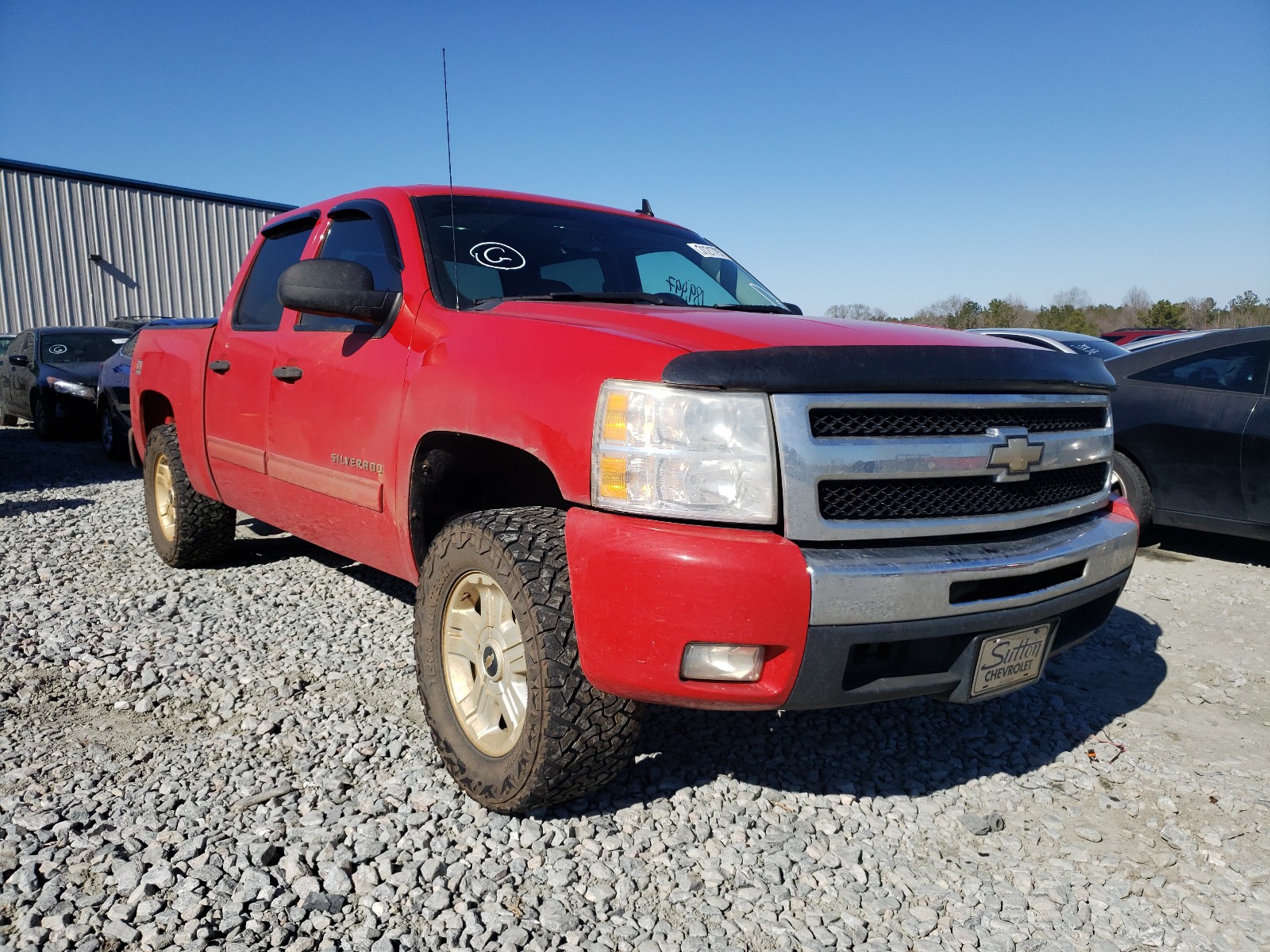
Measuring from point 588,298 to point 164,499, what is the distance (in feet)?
11.3

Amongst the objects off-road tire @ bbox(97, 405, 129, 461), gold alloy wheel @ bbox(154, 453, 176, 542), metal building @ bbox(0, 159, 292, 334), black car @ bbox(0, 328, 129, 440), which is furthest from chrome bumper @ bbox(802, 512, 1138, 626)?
metal building @ bbox(0, 159, 292, 334)

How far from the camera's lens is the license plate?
222cm

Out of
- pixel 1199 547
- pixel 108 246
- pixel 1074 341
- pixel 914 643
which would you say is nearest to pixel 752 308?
pixel 914 643

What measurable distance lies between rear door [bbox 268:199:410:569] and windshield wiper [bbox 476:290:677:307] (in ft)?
1.02

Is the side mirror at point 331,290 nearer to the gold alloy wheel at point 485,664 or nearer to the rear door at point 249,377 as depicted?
the rear door at point 249,377

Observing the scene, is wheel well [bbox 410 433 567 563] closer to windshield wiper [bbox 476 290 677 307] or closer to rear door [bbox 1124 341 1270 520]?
windshield wiper [bbox 476 290 677 307]

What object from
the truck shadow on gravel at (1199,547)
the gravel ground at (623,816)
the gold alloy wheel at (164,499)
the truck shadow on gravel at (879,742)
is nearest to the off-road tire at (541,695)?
the gravel ground at (623,816)

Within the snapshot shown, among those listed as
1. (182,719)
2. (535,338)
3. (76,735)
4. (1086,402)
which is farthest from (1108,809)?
(76,735)

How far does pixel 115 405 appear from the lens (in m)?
9.33

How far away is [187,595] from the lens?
4.41 meters

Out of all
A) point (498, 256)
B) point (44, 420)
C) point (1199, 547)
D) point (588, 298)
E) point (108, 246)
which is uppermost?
point (108, 246)

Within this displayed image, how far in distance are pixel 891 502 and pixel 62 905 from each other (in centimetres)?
215

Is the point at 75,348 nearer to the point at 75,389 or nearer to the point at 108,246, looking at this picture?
the point at 75,389

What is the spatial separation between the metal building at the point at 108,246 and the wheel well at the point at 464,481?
18804mm
